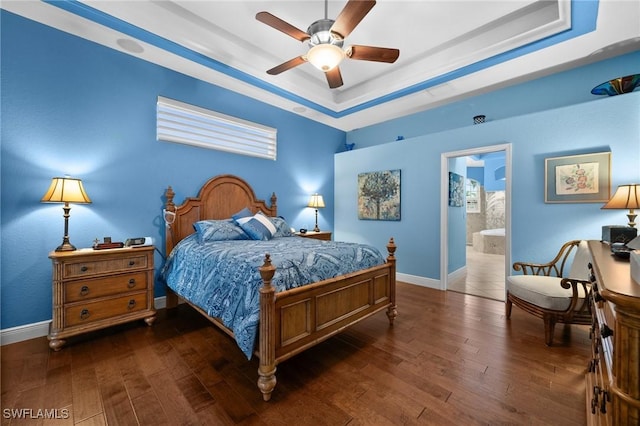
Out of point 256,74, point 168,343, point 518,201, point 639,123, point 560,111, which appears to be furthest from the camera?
point 256,74

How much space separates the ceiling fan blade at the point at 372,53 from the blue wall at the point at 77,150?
7.18 feet

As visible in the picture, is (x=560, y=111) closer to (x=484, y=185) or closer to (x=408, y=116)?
(x=408, y=116)

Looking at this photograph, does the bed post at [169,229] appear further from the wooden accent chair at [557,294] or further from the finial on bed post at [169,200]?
the wooden accent chair at [557,294]

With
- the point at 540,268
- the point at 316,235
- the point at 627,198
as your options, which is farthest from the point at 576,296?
the point at 316,235

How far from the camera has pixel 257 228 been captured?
3.33 meters

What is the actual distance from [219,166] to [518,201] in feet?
13.2

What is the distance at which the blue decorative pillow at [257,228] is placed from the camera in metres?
3.29

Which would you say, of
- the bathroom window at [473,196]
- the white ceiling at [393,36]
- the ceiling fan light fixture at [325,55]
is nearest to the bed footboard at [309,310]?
the ceiling fan light fixture at [325,55]

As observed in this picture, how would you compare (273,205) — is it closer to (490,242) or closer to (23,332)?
(23,332)

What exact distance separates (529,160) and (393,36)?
2.26 metres

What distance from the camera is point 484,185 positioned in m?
8.61

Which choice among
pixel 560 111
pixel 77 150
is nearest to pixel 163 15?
pixel 77 150

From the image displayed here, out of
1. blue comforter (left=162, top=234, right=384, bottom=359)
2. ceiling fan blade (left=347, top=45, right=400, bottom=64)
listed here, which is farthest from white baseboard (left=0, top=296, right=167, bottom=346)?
ceiling fan blade (left=347, top=45, right=400, bottom=64)

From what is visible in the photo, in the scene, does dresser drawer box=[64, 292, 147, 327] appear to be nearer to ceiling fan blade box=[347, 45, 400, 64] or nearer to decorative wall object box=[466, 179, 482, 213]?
ceiling fan blade box=[347, 45, 400, 64]
